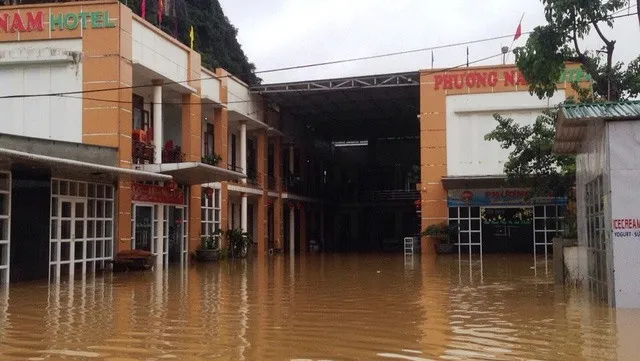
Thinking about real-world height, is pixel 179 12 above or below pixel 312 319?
above

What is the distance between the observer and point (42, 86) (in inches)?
795

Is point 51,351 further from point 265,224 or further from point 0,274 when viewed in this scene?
point 265,224

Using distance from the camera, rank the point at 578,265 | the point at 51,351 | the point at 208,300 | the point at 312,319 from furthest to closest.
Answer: the point at 578,265 < the point at 208,300 < the point at 312,319 < the point at 51,351

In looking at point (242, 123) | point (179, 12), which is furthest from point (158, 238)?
point (179, 12)

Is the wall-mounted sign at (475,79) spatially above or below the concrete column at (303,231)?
above

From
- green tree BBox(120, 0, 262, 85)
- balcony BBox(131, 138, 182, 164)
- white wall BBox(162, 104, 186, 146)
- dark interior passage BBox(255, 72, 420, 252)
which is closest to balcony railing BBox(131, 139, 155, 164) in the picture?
balcony BBox(131, 138, 182, 164)

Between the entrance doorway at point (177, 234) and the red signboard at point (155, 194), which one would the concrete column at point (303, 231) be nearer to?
the entrance doorway at point (177, 234)

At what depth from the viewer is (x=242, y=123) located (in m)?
30.2

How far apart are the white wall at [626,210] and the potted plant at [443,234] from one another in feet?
63.4

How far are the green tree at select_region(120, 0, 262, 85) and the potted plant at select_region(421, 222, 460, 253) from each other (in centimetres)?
1801

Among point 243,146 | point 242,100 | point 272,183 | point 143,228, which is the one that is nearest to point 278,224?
point 272,183

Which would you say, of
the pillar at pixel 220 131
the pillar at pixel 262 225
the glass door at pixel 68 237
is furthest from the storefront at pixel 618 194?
the pillar at pixel 262 225

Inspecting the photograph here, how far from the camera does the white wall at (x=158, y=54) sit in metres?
20.9

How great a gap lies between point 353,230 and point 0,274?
3159 cm
